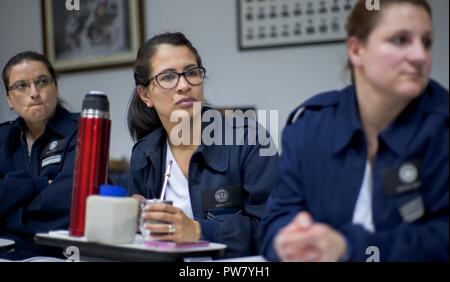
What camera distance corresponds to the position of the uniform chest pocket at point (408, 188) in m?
0.84

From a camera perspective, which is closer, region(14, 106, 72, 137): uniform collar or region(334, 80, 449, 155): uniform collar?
region(334, 80, 449, 155): uniform collar

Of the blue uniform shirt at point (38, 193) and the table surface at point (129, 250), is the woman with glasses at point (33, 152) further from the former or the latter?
the table surface at point (129, 250)

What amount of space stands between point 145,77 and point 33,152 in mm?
407

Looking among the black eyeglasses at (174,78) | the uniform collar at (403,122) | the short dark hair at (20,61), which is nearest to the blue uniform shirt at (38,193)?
the short dark hair at (20,61)

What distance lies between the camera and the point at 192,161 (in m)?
1.37

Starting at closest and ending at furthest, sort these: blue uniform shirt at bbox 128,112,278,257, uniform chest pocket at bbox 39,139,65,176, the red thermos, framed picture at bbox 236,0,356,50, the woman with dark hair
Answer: the woman with dark hair
the red thermos
blue uniform shirt at bbox 128,112,278,257
uniform chest pocket at bbox 39,139,65,176
framed picture at bbox 236,0,356,50

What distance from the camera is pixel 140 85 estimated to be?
5.03 feet

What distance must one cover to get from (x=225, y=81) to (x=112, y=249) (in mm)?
1566

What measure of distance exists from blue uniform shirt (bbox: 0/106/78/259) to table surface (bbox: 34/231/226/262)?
0.85 feet

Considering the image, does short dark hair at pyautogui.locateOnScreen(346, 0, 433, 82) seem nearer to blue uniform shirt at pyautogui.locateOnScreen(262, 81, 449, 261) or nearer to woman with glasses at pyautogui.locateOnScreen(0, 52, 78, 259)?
blue uniform shirt at pyautogui.locateOnScreen(262, 81, 449, 261)

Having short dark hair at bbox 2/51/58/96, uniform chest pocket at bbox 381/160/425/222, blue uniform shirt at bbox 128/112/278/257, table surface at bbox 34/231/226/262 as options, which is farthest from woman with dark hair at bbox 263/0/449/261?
short dark hair at bbox 2/51/58/96

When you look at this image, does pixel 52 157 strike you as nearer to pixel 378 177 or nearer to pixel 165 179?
pixel 165 179

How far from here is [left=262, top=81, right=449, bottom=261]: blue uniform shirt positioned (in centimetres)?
83
